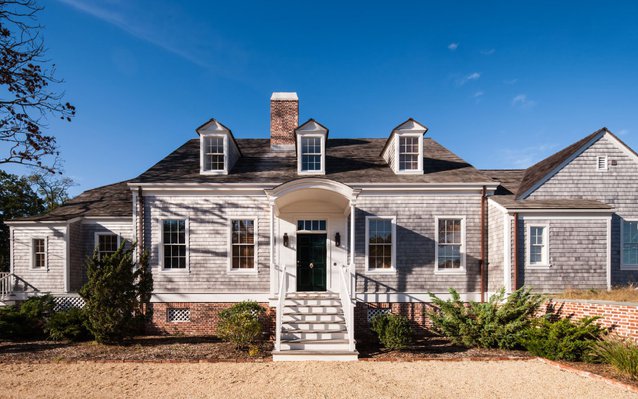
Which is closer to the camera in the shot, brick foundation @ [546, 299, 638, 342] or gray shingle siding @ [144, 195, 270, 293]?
brick foundation @ [546, 299, 638, 342]

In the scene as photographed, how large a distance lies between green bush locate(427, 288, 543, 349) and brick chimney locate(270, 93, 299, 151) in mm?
9252

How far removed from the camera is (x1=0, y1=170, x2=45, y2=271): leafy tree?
2619cm

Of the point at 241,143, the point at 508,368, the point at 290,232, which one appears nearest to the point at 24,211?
the point at 241,143

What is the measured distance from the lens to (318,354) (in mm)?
9406

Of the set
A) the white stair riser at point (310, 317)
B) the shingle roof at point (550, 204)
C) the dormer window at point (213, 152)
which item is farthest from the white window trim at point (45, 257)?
the shingle roof at point (550, 204)

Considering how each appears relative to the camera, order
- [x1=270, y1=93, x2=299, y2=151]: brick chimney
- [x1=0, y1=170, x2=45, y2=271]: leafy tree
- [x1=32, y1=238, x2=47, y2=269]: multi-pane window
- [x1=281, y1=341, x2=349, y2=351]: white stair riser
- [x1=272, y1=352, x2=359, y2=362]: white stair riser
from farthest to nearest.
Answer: [x1=0, y1=170, x2=45, y2=271]: leafy tree → [x1=270, y1=93, x2=299, y2=151]: brick chimney → [x1=32, y1=238, x2=47, y2=269]: multi-pane window → [x1=281, y1=341, x2=349, y2=351]: white stair riser → [x1=272, y1=352, x2=359, y2=362]: white stair riser

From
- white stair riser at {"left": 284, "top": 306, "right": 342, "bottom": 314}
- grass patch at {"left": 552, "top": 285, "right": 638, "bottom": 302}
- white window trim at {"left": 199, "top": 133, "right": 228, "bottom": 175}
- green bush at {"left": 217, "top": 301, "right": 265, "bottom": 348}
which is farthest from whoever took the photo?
white window trim at {"left": 199, "top": 133, "right": 228, "bottom": 175}

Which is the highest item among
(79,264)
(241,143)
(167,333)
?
(241,143)

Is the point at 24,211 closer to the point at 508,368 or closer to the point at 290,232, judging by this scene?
the point at 290,232

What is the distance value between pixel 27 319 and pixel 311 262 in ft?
31.7

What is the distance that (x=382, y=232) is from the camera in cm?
1256

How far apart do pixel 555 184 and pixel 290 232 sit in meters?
9.53

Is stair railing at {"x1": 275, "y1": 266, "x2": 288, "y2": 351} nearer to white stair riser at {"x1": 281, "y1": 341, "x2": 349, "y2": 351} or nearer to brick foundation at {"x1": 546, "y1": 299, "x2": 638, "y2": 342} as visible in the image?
white stair riser at {"x1": 281, "y1": 341, "x2": 349, "y2": 351}

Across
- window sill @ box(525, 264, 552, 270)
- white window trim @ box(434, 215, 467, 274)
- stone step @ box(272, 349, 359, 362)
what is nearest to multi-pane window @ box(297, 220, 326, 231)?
white window trim @ box(434, 215, 467, 274)
